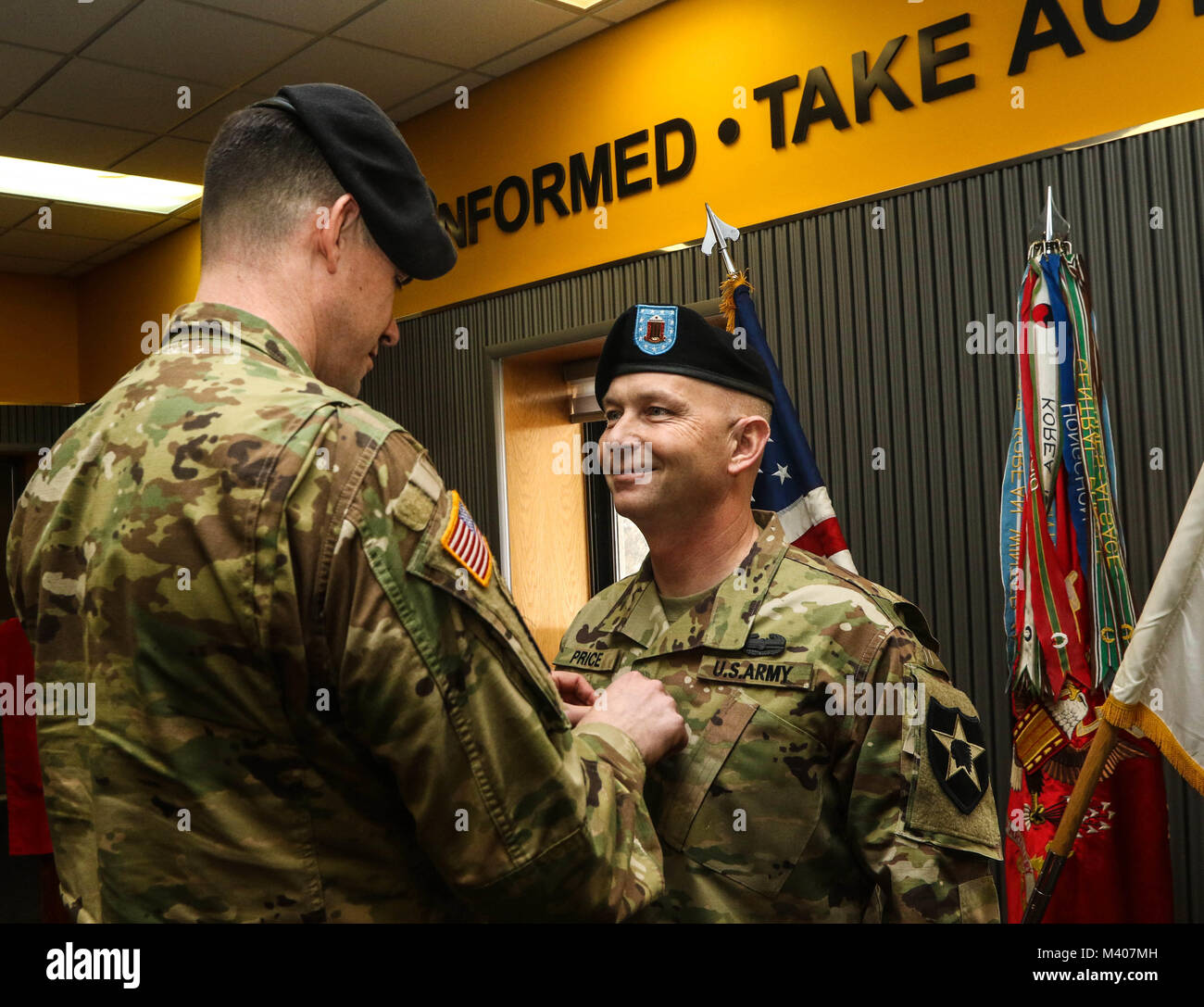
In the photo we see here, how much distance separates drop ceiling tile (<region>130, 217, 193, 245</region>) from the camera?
6031mm

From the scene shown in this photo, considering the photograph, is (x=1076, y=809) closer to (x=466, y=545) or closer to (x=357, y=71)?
(x=466, y=545)

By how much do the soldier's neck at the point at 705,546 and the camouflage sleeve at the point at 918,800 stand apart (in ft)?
1.07

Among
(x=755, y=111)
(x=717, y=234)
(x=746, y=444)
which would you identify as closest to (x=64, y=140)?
(x=755, y=111)

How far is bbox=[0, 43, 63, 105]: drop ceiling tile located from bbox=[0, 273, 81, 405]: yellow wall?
282 centimetres

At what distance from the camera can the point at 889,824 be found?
4.96ft

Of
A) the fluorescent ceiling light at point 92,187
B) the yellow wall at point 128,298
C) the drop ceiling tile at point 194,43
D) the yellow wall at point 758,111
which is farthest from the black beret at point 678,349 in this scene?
the yellow wall at point 128,298

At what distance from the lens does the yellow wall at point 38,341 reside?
22.6 feet

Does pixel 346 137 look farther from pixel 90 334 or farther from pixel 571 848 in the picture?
pixel 90 334

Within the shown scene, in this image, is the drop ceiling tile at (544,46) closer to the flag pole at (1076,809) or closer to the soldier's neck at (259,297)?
the flag pole at (1076,809)

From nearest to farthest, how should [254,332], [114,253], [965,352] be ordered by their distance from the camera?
1. [254,332]
2. [965,352]
3. [114,253]

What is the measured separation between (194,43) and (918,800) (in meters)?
3.85

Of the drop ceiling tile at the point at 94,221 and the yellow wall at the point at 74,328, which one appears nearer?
the drop ceiling tile at the point at 94,221

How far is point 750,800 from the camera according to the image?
159cm

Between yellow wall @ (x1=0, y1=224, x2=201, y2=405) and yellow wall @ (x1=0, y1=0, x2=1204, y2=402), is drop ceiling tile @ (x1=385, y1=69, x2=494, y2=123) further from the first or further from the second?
yellow wall @ (x1=0, y1=224, x2=201, y2=405)
